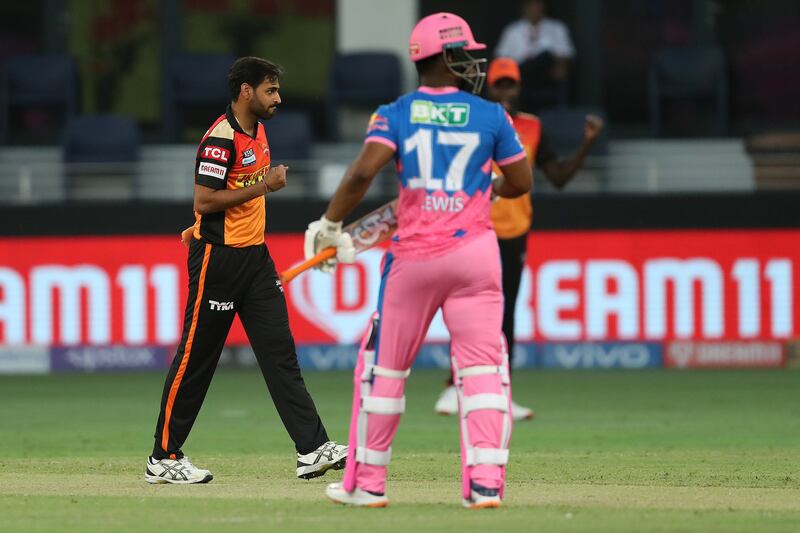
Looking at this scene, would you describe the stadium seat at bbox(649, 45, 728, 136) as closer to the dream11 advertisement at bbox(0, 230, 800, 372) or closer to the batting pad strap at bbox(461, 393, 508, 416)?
the dream11 advertisement at bbox(0, 230, 800, 372)

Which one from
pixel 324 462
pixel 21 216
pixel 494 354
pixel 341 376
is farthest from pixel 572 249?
pixel 494 354

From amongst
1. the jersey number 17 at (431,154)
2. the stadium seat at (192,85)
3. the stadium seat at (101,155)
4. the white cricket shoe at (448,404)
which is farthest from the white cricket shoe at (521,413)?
the stadium seat at (192,85)

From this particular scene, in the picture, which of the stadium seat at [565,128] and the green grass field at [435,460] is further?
the stadium seat at [565,128]

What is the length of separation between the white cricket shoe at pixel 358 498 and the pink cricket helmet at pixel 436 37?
1.82 metres

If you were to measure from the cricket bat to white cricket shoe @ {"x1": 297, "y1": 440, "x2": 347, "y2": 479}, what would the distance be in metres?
1.24

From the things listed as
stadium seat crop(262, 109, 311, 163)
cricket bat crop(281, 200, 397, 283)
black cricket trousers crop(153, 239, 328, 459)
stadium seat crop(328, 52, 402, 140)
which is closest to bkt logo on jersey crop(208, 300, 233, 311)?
black cricket trousers crop(153, 239, 328, 459)

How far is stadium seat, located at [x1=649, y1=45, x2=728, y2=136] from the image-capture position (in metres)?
18.6

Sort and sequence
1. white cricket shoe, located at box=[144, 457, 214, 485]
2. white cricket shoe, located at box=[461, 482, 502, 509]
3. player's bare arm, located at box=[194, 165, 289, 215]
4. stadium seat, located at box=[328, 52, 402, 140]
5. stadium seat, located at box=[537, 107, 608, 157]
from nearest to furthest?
white cricket shoe, located at box=[461, 482, 502, 509], player's bare arm, located at box=[194, 165, 289, 215], white cricket shoe, located at box=[144, 457, 214, 485], stadium seat, located at box=[537, 107, 608, 157], stadium seat, located at box=[328, 52, 402, 140]

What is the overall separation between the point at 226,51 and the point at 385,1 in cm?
201

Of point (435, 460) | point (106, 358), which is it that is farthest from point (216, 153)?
point (106, 358)

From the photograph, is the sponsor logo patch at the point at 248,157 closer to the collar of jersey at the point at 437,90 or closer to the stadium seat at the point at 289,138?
the collar of jersey at the point at 437,90

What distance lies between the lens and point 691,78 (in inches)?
736

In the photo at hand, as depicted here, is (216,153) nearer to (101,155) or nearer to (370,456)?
(370,456)

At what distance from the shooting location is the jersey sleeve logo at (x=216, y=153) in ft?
26.5
